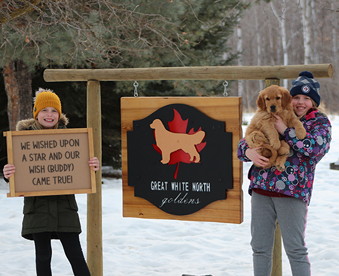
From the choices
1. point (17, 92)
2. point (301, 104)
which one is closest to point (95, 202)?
point (301, 104)

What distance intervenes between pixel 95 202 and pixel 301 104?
1.88m

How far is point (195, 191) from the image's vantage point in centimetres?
300

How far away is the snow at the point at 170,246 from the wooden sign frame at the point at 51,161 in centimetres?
131

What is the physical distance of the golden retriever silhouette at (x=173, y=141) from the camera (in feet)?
9.74

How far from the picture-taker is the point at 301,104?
2.43 meters

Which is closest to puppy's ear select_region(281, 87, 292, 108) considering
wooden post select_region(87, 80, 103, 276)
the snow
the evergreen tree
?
wooden post select_region(87, 80, 103, 276)

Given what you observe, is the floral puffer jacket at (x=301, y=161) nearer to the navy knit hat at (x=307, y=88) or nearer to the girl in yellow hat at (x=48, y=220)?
the navy knit hat at (x=307, y=88)

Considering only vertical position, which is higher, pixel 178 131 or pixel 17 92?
pixel 17 92

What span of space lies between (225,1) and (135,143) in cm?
502

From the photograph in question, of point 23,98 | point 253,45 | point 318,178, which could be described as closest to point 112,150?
point 23,98

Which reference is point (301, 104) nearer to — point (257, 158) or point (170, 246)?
point (257, 158)

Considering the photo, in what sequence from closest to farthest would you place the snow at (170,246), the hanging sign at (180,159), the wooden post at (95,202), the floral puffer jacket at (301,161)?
the floral puffer jacket at (301,161)
the hanging sign at (180,159)
the wooden post at (95,202)
the snow at (170,246)

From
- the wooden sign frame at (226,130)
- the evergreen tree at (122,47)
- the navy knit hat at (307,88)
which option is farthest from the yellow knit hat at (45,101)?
the evergreen tree at (122,47)

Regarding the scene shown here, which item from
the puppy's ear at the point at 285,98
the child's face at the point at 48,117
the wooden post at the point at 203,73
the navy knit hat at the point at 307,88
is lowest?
the child's face at the point at 48,117
